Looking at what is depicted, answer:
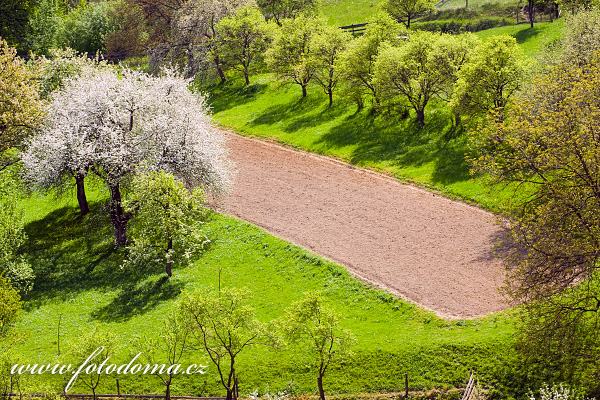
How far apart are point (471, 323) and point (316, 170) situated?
25.4 metres

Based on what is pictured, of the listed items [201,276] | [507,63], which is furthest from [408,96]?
[201,276]

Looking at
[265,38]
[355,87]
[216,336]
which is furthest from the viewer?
[265,38]

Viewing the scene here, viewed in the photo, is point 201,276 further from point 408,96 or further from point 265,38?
point 265,38

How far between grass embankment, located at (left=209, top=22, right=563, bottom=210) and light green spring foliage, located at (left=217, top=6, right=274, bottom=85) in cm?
397

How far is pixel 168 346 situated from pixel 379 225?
820 inches

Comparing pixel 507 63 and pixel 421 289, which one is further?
pixel 507 63

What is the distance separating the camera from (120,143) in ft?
161

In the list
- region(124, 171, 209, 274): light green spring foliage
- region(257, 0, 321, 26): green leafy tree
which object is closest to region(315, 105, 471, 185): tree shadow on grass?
region(124, 171, 209, 274): light green spring foliage

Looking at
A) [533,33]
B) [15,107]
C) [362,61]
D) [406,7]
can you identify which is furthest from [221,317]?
[406,7]

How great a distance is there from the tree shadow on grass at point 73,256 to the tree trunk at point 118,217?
1126 mm

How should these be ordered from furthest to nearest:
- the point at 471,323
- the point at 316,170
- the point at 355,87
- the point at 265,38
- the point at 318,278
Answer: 1. the point at 265,38
2. the point at 355,87
3. the point at 316,170
4. the point at 318,278
5. the point at 471,323

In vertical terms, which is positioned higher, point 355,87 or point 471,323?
point 355,87

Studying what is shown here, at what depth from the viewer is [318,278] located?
43.7 m

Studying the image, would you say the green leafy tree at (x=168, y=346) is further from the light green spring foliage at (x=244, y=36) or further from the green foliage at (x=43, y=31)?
the green foliage at (x=43, y=31)
